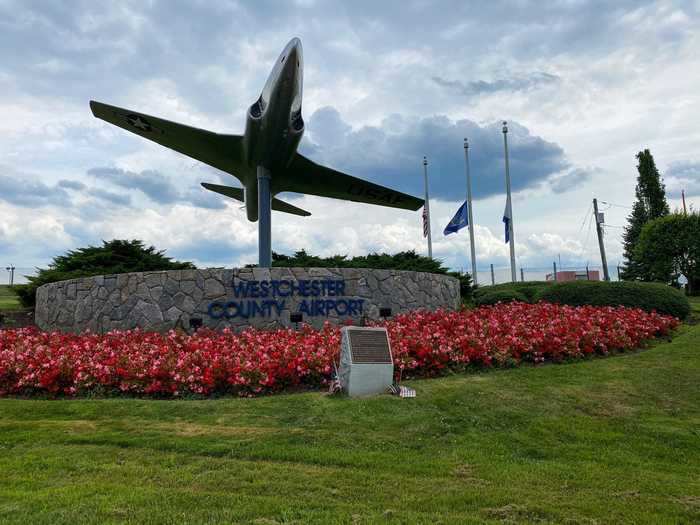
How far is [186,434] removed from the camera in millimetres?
5344

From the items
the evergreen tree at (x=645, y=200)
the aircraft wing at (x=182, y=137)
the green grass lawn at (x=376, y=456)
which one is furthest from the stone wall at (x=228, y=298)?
the evergreen tree at (x=645, y=200)

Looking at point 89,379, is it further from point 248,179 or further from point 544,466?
point 248,179

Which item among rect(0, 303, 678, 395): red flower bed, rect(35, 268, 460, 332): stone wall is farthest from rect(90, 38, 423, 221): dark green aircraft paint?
rect(0, 303, 678, 395): red flower bed

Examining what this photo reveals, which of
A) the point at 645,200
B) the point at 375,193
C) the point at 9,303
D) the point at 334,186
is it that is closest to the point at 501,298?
the point at 375,193

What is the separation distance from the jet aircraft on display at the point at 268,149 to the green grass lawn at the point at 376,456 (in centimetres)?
742

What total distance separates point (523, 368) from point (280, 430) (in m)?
4.32

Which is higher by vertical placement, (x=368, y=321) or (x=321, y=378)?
(x=368, y=321)

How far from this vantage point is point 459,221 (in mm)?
25984

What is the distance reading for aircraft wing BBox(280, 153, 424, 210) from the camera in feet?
48.1

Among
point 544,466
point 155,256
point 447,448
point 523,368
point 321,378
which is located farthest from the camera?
point 155,256

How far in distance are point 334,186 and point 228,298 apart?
6.15 meters

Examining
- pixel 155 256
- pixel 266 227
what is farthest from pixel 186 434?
pixel 155 256

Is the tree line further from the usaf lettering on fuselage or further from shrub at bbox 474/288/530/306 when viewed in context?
the usaf lettering on fuselage

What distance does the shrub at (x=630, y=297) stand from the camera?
13.5 meters
